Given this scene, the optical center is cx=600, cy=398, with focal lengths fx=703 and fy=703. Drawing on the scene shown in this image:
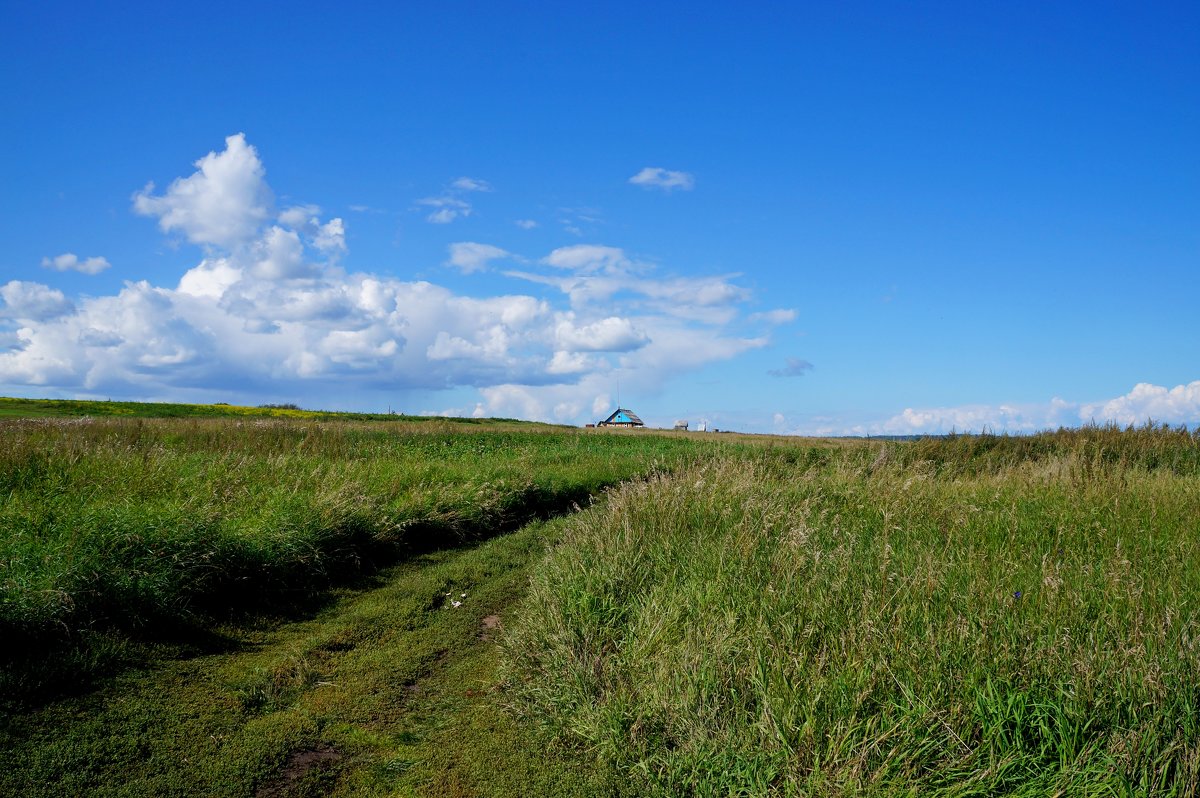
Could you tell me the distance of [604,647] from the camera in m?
5.27

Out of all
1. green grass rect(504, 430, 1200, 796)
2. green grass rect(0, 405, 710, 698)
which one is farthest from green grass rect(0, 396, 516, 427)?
green grass rect(504, 430, 1200, 796)

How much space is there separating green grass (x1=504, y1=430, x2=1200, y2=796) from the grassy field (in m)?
0.02

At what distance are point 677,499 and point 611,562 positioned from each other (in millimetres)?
1985

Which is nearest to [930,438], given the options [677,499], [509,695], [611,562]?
[677,499]

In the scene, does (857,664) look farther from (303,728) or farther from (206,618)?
(206,618)

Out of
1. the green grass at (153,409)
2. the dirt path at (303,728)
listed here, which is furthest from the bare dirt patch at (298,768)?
the green grass at (153,409)

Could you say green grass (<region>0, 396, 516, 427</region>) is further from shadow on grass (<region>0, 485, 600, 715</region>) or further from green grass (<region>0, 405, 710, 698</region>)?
shadow on grass (<region>0, 485, 600, 715</region>)

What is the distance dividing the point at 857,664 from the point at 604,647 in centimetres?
194

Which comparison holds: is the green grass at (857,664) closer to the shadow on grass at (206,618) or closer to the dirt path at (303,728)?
the dirt path at (303,728)

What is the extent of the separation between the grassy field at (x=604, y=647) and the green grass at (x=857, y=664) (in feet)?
0.08

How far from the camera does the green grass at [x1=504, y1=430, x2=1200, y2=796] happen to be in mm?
3516

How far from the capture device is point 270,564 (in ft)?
25.3

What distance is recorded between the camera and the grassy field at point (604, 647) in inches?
146

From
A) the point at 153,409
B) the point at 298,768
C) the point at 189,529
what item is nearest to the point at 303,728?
the point at 298,768
